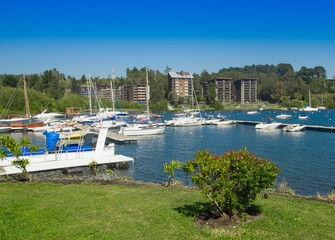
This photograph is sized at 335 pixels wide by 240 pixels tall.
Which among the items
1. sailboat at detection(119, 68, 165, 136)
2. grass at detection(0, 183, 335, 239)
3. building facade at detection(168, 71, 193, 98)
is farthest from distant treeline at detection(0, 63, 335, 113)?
grass at detection(0, 183, 335, 239)

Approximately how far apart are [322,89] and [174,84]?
96.6 meters

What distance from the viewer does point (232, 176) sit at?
8.17 meters

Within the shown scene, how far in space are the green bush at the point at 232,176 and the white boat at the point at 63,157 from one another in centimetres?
1524

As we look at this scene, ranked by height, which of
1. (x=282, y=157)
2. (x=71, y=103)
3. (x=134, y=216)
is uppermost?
(x=71, y=103)

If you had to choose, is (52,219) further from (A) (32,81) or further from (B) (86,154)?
(A) (32,81)

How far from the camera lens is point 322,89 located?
604 feet

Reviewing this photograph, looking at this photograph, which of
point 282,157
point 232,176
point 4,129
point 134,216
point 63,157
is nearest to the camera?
point 232,176

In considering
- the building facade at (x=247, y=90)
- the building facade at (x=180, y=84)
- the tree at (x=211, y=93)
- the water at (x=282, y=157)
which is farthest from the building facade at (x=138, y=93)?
the water at (x=282, y=157)

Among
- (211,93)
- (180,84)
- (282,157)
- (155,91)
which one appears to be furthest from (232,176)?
(180,84)

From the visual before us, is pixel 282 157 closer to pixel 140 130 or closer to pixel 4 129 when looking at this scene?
pixel 140 130

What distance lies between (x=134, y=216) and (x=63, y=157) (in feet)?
48.2

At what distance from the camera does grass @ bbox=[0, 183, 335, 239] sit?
7.43m

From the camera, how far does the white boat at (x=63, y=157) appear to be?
66.1 ft

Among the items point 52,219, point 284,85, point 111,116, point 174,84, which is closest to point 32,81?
point 174,84
